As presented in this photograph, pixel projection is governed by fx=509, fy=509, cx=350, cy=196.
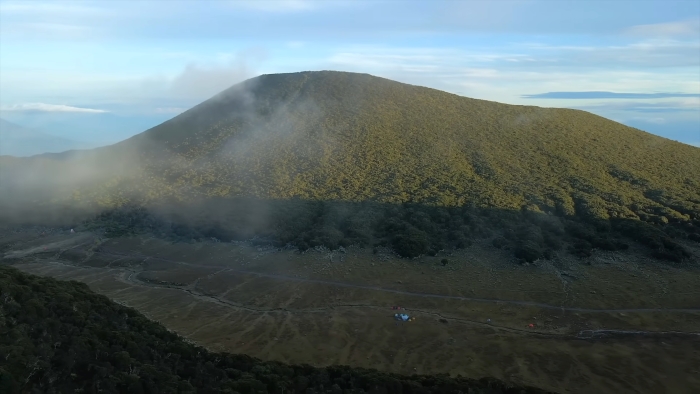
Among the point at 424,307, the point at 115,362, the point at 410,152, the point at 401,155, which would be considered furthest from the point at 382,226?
the point at 115,362

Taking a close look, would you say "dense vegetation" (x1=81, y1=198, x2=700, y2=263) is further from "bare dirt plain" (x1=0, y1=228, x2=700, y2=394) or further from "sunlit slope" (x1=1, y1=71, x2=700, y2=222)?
"sunlit slope" (x1=1, y1=71, x2=700, y2=222)

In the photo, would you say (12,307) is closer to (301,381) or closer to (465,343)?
(301,381)

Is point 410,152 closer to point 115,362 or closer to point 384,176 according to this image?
point 384,176

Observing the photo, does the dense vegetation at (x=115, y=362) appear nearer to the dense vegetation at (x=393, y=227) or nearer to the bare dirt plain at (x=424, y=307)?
the bare dirt plain at (x=424, y=307)

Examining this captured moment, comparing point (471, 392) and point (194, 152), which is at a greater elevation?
point (194, 152)

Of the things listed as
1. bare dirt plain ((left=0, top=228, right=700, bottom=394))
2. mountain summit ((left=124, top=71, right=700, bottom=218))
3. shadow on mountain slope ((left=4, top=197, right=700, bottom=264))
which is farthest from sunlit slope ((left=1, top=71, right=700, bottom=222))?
bare dirt plain ((left=0, top=228, right=700, bottom=394))

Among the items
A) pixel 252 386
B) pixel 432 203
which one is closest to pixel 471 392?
pixel 252 386
